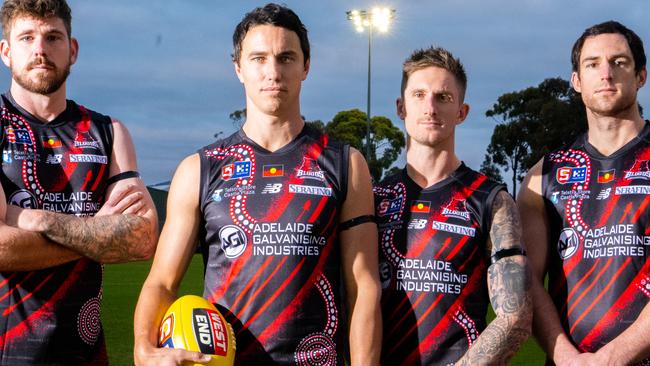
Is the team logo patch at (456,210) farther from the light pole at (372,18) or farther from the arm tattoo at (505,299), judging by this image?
the light pole at (372,18)

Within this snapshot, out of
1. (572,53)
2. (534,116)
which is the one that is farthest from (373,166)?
(572,53)

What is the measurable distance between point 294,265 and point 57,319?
1606mm

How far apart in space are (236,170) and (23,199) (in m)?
1.43

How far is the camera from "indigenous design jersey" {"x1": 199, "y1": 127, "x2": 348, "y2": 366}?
419 cm

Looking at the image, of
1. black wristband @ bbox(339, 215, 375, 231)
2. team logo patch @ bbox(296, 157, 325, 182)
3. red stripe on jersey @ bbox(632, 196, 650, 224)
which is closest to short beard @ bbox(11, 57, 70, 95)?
team logo patch @ bbox(296, 157, 325, 182)

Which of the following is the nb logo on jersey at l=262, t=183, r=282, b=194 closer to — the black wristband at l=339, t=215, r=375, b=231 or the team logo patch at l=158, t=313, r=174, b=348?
the black wristband at l=339, t=215, r=375, b=231

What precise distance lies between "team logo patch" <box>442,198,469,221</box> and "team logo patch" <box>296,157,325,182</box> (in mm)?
826

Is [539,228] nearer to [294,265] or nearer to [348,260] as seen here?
[348,260]

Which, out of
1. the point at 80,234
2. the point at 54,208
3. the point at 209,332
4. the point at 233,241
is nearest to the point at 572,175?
the point at 233,241

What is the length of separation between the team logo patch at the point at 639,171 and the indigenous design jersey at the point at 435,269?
871 millimetres

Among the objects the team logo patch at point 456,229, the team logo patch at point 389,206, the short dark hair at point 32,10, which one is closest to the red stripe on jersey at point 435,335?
the team logo patch at point 456,229

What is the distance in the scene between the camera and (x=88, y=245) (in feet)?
15.2

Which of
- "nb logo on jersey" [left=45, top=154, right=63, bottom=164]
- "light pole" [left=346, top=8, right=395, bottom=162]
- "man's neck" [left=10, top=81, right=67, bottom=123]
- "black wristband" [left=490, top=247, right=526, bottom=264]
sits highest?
"light pole" [left=346, top=8, right=395, bottom=162]

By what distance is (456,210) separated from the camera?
466cm
